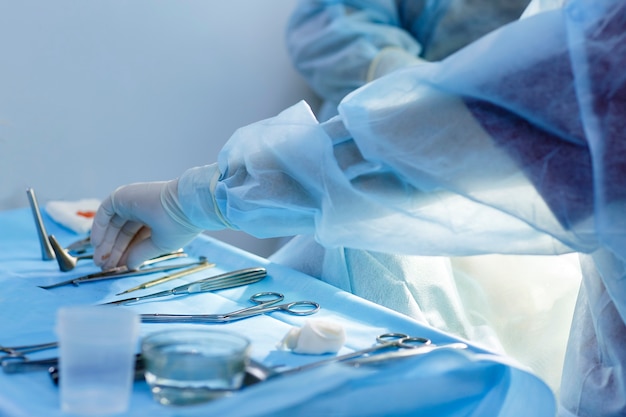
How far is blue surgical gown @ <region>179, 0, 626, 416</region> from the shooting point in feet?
2.71

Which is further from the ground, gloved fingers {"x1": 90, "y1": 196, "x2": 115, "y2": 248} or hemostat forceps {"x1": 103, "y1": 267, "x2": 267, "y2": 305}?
gloved fingers {"x1": 90, "y1": 196, "x2": 115, "y2": 248}

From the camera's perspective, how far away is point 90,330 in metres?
0.69

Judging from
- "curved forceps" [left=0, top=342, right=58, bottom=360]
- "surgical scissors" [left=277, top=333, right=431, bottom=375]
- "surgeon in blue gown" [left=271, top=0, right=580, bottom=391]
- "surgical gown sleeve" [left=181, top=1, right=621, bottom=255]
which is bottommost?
"surgeon in blue gown" [left=271, top=0, right=580, bottom=391]

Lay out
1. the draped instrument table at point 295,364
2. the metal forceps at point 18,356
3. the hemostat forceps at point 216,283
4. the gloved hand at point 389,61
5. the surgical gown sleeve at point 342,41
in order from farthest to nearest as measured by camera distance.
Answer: the surgical gown sleeve at point 342,41, the gloved hand at point 389,61, the hemostat forceps at point 216,283, the metal forceps at point 18,356, the draped instrument table at point 295,364

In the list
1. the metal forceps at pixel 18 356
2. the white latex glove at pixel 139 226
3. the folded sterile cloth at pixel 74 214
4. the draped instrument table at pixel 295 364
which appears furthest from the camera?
the folded sterile cloth at pixel 74 214

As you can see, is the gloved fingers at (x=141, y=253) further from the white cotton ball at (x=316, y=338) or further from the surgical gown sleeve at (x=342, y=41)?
the surgical gown sleeve at (x=342, y=41)

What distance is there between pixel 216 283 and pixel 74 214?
22.7 inches

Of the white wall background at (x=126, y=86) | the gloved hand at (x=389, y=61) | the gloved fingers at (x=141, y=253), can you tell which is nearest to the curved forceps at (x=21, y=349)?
the gloved fingers at (x=141, y=253)

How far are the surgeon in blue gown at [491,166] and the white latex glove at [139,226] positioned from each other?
0.16 metres

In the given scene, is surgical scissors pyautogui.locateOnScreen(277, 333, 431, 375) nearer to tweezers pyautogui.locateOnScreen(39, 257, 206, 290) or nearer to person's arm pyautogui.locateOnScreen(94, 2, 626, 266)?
person's arm pyautogui.locateOnScreen(94, 2, 626, 266)

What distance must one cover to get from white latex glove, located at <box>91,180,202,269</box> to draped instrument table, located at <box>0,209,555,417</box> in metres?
0.05

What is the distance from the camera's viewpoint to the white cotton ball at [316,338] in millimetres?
882

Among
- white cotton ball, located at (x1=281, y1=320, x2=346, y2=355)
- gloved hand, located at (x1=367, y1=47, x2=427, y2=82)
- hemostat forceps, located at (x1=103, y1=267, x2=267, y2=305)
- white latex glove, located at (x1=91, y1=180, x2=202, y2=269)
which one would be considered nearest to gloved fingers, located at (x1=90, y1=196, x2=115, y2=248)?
white latex glove, located at (x1=91, y1=180, x2=202, y2=269)

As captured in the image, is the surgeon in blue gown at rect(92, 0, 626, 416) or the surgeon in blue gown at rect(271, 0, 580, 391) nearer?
the surgeon in blue gown at rect(92, 0, 626, 416)
